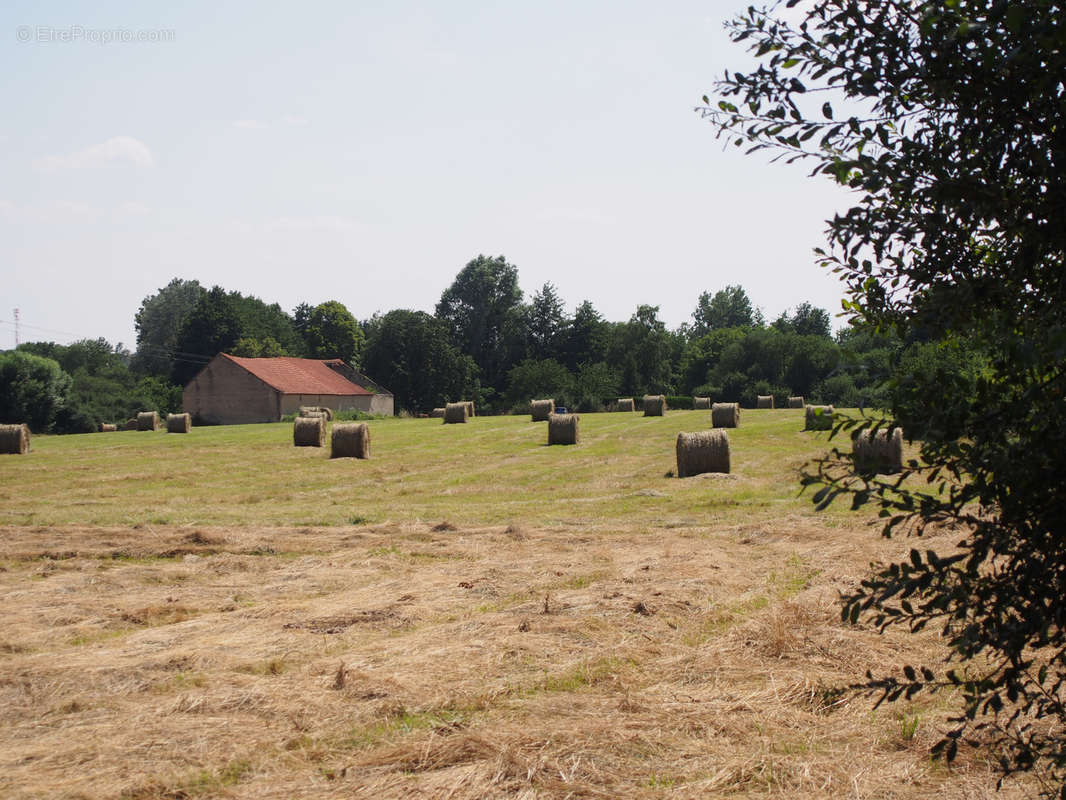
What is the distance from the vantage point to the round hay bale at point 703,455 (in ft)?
79.4

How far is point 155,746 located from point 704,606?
541 centimetres

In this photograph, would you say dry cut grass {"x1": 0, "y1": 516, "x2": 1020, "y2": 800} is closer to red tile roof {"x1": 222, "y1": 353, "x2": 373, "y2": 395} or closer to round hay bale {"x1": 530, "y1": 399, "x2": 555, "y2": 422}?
round hay bale {"x1": 530, "y1": 399, "x2": 555, "y2": 422}

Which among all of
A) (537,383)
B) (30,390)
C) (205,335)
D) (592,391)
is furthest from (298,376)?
(205,335)

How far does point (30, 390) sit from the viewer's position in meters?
66.6

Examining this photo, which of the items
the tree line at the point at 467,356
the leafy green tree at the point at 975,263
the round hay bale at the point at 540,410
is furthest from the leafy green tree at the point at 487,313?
the leafy green tree at the point at 975,263

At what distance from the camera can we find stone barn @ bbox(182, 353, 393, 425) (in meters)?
68.2

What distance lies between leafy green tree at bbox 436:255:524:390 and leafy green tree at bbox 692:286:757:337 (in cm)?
5754

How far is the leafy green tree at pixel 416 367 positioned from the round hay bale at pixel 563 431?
54987 mm

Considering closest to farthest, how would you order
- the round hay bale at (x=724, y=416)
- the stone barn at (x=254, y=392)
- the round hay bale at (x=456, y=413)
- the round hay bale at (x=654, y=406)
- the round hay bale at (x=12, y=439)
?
the round hay bale at (x=12, y=439) < the round hay bale at (x=724, y=416) < the round hay bale at (x=456, y=413) < the round hay bale at (x=654, y=406) < the stone barn at (x=254, y=392)

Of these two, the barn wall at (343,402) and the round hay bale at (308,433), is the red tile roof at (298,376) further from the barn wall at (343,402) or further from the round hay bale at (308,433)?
the round hay bale at (308,433)

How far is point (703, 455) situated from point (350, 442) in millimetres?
13430

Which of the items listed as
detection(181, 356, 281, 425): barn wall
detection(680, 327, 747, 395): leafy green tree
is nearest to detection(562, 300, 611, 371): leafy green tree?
detection(680, 327, 747, 395): leafy green tree

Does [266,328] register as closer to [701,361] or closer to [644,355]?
[644,355]

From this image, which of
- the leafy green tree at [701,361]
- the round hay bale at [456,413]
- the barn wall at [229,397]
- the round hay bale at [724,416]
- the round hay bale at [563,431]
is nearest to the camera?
the round hay bale at [563,431]
